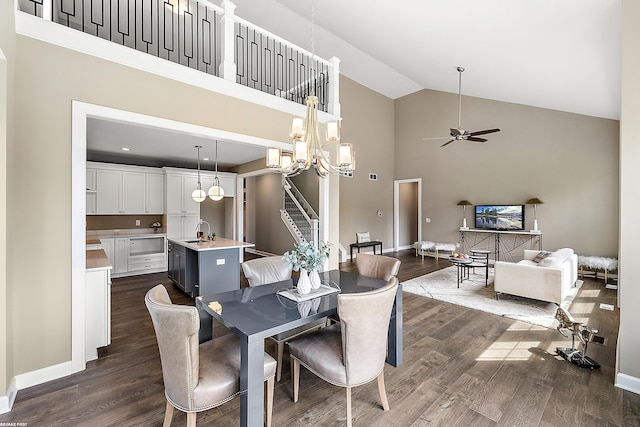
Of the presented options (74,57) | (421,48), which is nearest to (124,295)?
(74,57)

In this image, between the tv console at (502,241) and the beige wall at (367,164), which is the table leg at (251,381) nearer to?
the beige wall at (367,164)

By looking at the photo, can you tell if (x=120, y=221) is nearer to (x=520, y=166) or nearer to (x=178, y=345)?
(x=178, y=345)

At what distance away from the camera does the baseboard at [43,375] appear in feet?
7.41

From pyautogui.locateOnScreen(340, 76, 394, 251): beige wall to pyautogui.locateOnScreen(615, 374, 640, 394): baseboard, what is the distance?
6.02 meters

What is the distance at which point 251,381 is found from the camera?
1.54 metres

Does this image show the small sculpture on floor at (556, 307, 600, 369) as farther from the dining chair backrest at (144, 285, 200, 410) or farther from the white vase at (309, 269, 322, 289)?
the dining chair backrest at (144, 285, 200, 410)

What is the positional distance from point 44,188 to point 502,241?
28.3 ft

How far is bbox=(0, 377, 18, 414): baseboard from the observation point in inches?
77.5

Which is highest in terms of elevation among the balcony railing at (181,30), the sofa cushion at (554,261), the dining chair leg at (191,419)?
the balcony railing at (181,30)

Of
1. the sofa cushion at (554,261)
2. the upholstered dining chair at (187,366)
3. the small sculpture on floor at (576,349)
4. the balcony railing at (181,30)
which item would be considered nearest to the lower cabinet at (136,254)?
the balcony railing at (181,30)

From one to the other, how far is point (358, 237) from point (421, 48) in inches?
194

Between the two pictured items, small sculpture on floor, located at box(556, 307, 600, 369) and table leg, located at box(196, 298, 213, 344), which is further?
small sculpture on floor, located at box(556, 307, 600, 369)

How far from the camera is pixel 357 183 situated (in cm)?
834

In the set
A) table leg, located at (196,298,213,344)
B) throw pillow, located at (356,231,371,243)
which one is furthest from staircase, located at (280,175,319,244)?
table leg, located at (196,298,213,344)
